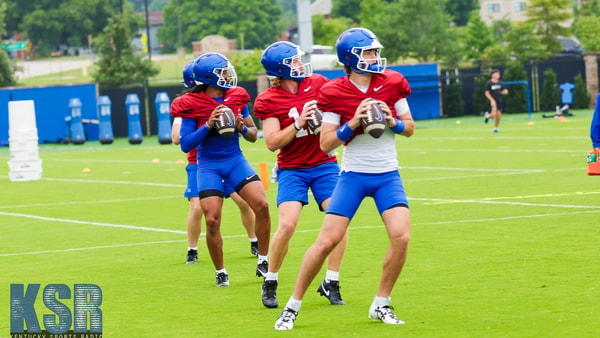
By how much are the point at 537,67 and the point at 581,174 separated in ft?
101

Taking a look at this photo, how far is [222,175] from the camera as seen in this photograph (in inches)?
465

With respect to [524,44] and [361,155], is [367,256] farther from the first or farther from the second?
[524,44]

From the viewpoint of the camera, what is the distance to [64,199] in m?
23.2

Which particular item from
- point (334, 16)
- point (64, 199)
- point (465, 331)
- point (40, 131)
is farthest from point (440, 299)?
point (334, 16)

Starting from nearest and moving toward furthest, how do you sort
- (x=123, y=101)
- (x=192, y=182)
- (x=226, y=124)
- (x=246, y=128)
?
1. (x=226, y=124)
2. (x=246, y=128)
3. (x=192, y=182)
4. (x=123, y=101)

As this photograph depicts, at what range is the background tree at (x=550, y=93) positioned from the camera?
49.8 meters

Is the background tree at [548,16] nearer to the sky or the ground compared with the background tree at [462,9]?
nearer to the ground

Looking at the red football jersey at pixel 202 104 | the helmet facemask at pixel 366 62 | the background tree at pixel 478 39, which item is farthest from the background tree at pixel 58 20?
the helmet facemask at pixel 366 62

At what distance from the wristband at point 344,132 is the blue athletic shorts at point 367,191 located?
35 centimetres

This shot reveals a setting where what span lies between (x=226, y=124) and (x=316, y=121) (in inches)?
67.7

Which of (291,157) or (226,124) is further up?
(226,124)

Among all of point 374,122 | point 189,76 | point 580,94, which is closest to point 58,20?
point 580,94

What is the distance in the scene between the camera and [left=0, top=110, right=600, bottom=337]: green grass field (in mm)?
9547

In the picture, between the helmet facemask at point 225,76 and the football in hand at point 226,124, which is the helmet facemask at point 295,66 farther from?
the helmet facemask at point 225,76
